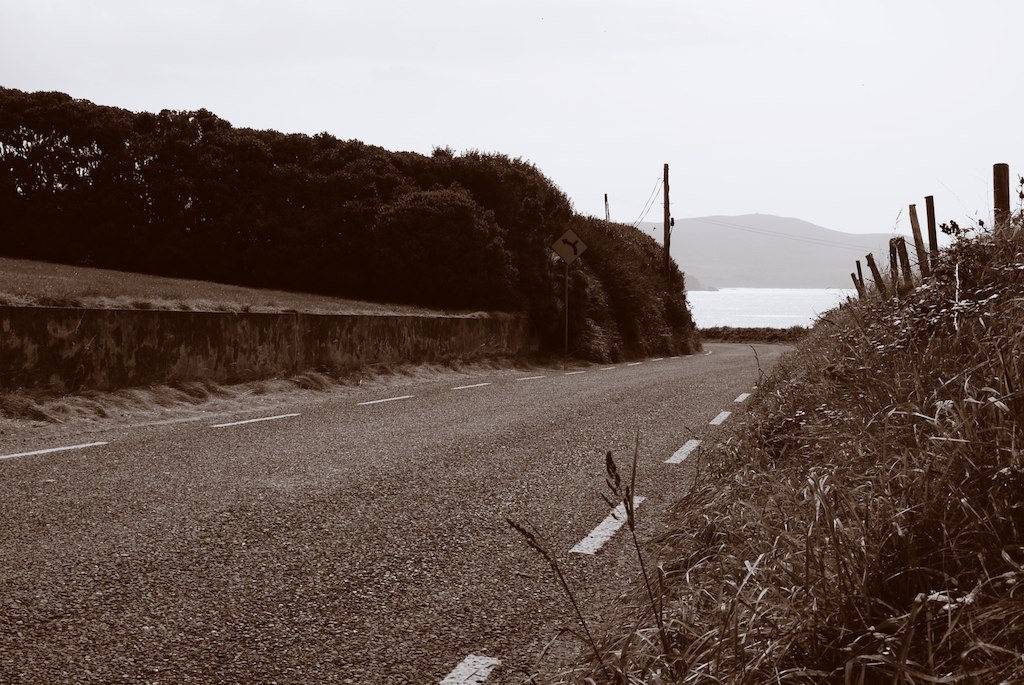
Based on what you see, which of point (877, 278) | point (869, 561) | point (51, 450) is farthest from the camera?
point (877, 278)

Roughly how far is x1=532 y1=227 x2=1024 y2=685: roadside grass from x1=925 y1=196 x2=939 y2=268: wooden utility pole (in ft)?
7.31

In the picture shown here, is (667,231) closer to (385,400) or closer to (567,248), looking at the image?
(567,248)

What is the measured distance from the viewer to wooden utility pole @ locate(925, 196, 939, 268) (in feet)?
24.2

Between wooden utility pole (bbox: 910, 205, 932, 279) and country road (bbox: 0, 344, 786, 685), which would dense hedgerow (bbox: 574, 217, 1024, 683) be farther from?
wooden utility pole (bbox: 910, 205, 932, 279)

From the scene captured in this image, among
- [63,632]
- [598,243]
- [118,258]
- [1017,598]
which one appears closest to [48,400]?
[63,632]

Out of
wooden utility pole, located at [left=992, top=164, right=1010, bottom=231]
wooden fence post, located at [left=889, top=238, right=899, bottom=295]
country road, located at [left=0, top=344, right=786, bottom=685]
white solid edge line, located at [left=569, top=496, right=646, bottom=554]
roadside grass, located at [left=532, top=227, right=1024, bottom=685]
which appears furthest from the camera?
wooden fence post, located at [left=889, top=238, right=899, bottom=295]

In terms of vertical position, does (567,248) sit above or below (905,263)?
above

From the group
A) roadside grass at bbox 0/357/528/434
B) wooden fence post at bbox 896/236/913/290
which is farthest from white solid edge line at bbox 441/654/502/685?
wooden fence post at bbox 896/236/913/290

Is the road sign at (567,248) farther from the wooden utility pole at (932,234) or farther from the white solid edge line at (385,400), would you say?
the wooden utility pole at (932,234)

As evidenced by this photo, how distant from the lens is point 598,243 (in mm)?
29656

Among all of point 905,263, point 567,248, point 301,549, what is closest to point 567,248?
point 567,248

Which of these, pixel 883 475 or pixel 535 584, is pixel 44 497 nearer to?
pixel 535 584

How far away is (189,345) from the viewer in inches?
474

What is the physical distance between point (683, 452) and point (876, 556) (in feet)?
15.1
